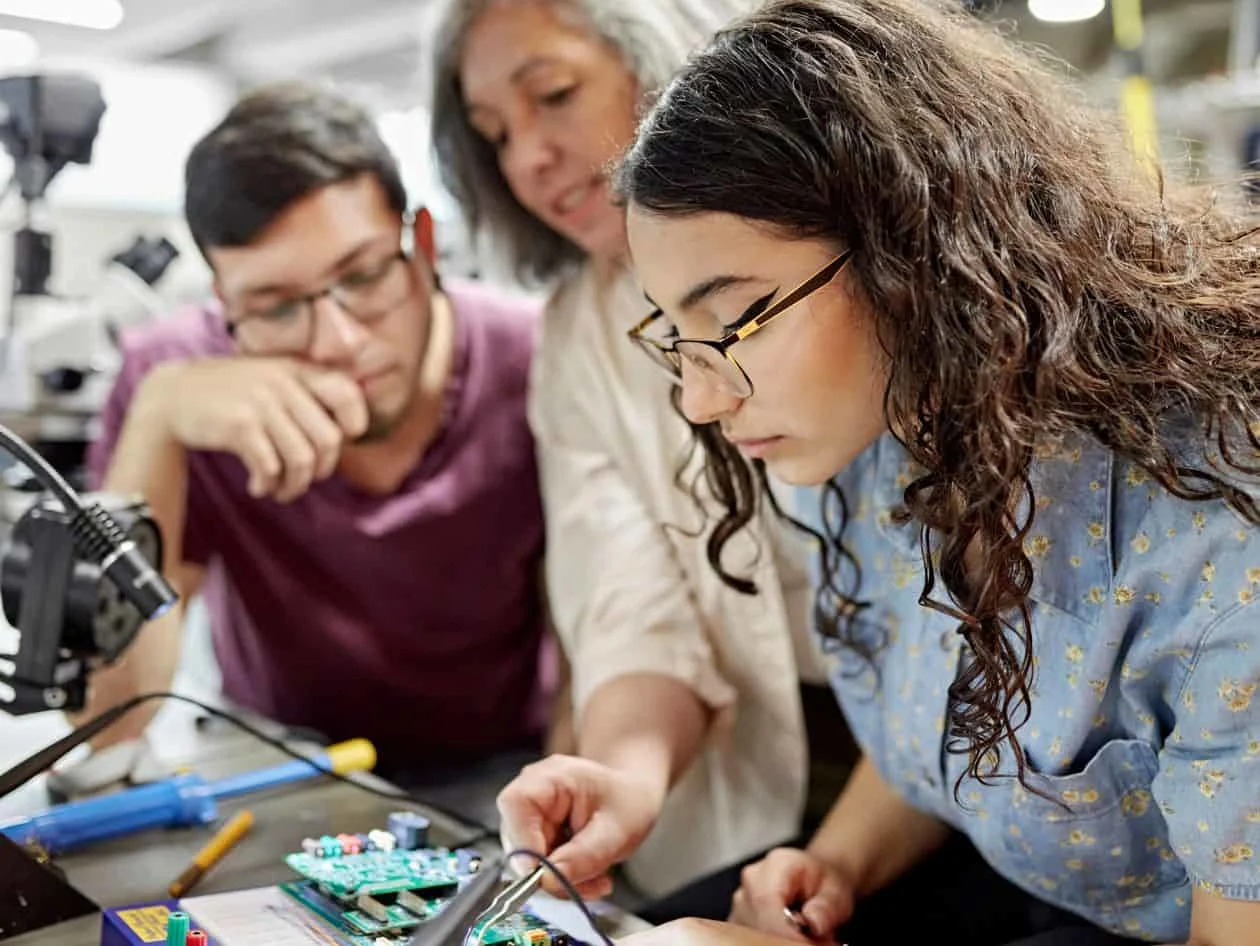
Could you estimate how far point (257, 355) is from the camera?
135 cm

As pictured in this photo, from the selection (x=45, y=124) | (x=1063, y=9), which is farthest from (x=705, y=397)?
(x=1063, y=9)

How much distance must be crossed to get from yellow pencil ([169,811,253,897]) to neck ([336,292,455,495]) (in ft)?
1.72

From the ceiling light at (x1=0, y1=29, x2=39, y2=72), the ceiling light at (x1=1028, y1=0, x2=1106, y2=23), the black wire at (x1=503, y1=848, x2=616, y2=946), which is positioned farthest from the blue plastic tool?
the ceiling light at (x1=0, y1=29, x2=39, y2=72)

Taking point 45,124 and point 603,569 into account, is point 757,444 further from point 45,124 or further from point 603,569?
point 45,124

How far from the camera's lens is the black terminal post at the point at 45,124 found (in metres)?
1.44

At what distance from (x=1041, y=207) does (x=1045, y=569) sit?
0.80 feet

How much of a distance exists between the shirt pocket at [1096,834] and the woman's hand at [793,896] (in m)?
0.15

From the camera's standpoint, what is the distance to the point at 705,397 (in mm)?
855

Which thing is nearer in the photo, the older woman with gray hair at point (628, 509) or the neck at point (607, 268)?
the older woman with gray hair at point (628, 509)

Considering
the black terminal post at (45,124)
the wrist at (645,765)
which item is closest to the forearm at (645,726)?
the wrist at (645,765)

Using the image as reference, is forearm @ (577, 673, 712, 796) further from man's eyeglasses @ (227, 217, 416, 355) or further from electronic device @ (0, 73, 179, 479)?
electronic device @ (0, 73, 179, 479)

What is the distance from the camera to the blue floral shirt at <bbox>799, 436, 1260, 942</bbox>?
0.73 metres

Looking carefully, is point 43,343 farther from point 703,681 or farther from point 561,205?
point 703,681

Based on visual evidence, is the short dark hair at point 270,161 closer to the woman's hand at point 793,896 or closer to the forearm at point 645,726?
the forearm at point 645,726
